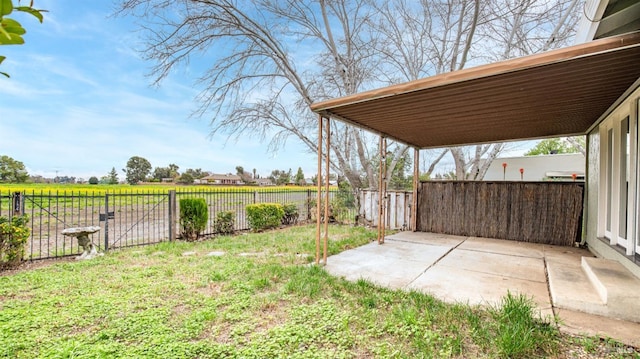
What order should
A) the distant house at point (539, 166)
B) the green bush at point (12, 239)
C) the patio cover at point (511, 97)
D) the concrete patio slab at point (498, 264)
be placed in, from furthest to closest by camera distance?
1. the distant house at point (539, 166)
2. the green bush at point (12, 239)
3. the concrete patio slab at point (498, 264)
4. the patio cover at point (511, 97)

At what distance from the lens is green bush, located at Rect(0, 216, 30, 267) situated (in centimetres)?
427

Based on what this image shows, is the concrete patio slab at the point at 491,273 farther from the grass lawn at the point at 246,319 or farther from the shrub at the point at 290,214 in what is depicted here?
the shrub at the point at 290,214

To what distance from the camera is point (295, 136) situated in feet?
31.6

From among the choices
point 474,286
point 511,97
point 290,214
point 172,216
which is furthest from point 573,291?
point 290,214

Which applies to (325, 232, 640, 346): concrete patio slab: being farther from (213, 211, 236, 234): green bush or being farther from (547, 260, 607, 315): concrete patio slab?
(213, 211, 236, 234): green bush

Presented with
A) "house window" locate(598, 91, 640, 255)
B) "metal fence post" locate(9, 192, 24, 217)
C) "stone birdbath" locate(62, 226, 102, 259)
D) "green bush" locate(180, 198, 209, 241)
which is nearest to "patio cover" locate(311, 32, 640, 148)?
"house window" locate(598, 91, 640, 255)

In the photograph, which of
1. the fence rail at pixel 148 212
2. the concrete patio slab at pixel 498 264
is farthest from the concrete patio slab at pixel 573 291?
the fence rail at pixel 148 212

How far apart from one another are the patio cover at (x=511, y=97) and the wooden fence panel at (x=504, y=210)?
130 centimetres

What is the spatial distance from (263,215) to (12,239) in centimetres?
486

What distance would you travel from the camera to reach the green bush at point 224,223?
7.41m

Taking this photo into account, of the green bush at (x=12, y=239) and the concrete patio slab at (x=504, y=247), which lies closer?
the green bush at (x=12, y=239)

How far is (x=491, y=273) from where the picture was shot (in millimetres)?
4023

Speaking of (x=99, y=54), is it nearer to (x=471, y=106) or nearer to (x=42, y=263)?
(x=42, y=263)

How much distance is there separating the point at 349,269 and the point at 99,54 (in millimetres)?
8968
